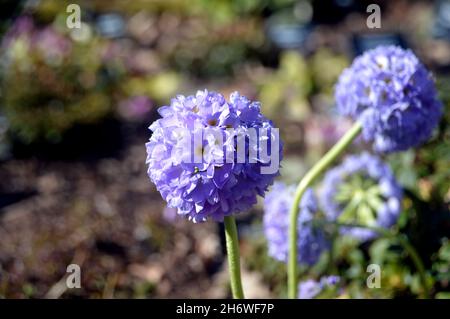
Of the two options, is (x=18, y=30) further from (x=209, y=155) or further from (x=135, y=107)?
(x=209, y=155)

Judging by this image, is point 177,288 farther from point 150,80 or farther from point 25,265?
point 150,80

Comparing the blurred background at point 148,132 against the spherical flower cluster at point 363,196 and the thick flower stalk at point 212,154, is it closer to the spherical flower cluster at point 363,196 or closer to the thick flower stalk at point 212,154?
the spherical flower cluster at point 363,196

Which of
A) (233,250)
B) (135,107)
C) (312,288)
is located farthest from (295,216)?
(135,107)

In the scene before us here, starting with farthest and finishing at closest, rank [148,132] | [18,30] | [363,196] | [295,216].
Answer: [18,30], [148,132], [363,196], [295,216]

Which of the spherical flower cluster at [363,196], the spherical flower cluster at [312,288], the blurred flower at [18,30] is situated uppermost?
the blurred flower at [18,30]

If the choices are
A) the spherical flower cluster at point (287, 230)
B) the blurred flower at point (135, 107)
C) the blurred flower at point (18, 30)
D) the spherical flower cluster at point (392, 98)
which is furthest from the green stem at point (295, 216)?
the blurred flower at point (18, 30)

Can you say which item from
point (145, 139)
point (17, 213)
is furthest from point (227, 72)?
point (17, 213)

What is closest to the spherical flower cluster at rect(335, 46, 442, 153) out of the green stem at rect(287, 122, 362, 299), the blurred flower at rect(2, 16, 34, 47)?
the green stem at rect(287, 122, 362, 299)
